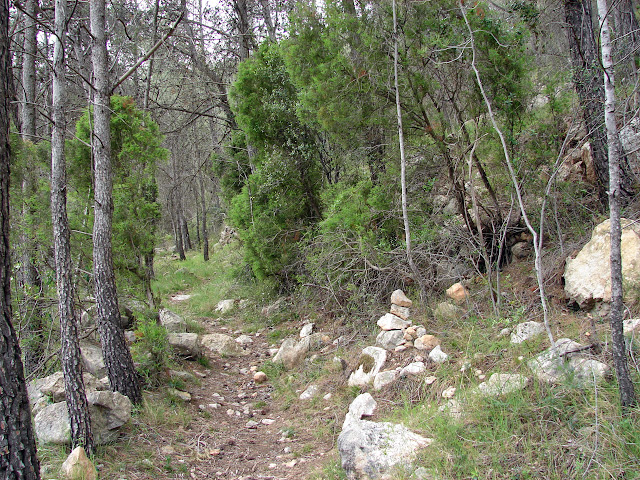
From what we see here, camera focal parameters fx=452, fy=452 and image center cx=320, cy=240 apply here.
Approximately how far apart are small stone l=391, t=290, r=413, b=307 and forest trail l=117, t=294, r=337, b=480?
1.70 metres

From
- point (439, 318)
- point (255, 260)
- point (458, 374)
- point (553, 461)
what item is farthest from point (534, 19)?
point (255, 260)

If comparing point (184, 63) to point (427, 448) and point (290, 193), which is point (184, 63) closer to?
point (290, 193)

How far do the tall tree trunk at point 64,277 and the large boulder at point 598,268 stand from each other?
5.06 m

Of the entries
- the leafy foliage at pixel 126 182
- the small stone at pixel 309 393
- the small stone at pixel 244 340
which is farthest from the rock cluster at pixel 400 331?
the leafy foliage at pixel 126 182

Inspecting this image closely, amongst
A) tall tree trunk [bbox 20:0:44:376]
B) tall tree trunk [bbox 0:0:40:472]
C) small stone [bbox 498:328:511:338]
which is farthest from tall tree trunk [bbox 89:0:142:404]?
small stone [bbox 498:328:511:338]

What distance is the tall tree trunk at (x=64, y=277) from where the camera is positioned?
4.23m

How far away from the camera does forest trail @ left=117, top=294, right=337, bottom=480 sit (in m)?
4.30

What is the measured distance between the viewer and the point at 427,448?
11.4 feet

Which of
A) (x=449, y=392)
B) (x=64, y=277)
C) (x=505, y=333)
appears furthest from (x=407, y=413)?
(x=64, y=277)

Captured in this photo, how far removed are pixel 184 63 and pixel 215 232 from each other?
650 inches

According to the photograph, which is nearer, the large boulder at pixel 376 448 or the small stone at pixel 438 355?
the large boulder at pixel 376 448

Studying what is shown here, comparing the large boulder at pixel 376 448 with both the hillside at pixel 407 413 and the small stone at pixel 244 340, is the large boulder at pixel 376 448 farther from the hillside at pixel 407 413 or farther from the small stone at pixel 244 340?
the small stone at pixel 244 340

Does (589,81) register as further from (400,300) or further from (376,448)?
(376,448)

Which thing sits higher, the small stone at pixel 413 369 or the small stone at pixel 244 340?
the small stone at pixel 413 369
